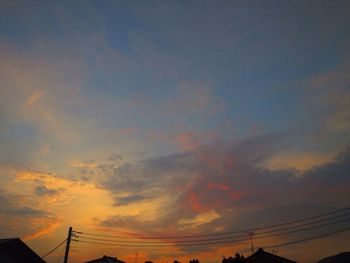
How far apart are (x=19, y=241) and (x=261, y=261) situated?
26.8 meters

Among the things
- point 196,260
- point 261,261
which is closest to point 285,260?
point 261,261

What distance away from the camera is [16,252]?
26.6 meters

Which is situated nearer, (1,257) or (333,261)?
(1,257)

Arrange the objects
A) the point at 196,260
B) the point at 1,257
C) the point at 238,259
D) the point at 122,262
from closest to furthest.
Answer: the point at 1,257
the point at 238,259
the point at 196,260
the point at 122,262

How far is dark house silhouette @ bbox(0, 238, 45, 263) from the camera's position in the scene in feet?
83.4

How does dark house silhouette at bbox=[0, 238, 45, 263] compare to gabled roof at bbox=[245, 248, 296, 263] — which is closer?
dark house silhouette at bbox=[0, 238, 45, 263]

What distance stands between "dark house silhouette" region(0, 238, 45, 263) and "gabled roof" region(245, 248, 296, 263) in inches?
937

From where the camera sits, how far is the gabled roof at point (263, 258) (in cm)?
3384

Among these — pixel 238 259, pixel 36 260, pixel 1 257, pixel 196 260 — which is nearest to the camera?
pixel 1 257

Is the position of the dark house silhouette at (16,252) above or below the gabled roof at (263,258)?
above

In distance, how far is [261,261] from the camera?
3428 centimetres

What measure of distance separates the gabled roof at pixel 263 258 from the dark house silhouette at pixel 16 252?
2381cm

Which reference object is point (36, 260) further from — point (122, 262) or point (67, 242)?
point (122, 262)

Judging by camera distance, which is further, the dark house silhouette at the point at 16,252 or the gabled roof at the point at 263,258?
the gabled roof at the point at 263,258
